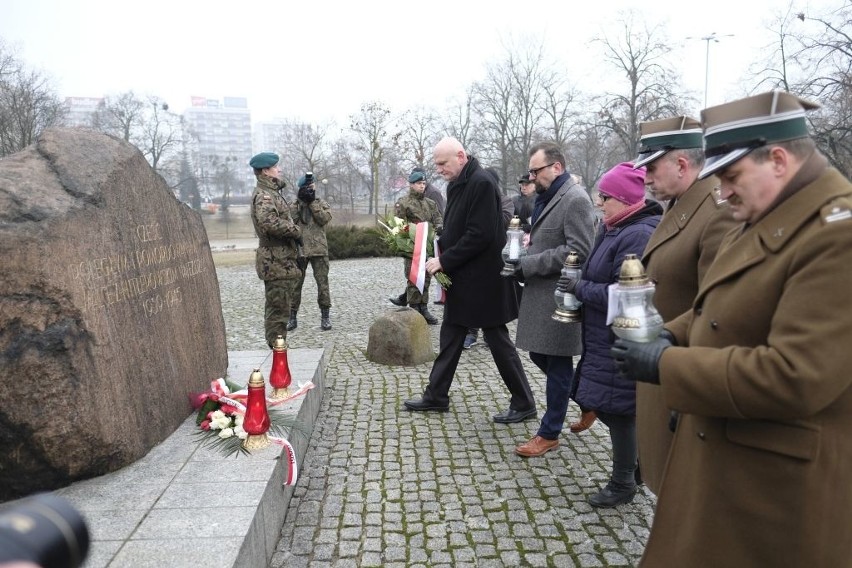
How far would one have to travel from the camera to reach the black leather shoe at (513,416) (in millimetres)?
4912

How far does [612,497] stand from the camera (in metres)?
3.56

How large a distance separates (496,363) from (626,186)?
1973 mm

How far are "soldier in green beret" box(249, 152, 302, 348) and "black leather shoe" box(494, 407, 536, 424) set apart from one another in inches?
114

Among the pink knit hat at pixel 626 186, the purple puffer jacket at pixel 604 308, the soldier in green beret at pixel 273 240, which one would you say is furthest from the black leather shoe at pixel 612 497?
the soldier in green beret at pixel 273 240

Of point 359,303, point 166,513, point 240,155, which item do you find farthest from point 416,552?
point 240,155

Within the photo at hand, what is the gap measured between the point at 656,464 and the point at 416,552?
1294 millimetres

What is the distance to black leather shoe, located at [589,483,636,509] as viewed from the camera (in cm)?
355

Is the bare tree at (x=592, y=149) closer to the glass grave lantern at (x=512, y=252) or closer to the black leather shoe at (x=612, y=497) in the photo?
the glass grave lantern at (x=512, y=252)

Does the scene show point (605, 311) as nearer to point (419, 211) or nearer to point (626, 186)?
point (626, 186)

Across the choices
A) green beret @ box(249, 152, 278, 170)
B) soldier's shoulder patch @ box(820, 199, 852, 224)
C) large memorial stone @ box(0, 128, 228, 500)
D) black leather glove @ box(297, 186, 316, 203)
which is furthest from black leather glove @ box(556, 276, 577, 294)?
black leather glove @ box(297, 186, 316, 203)

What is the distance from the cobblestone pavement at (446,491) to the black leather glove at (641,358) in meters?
1.54

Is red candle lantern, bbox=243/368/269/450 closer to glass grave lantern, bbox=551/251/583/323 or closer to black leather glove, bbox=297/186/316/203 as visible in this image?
glass grave lantern, bbox=551/251/583/323

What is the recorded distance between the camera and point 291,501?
3691 mm

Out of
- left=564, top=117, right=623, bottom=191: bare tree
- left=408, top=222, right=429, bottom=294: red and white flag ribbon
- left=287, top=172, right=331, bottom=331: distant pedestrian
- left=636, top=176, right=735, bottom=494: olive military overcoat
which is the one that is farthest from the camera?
left=564, top=117, right=623, bottom=191: bare tree
